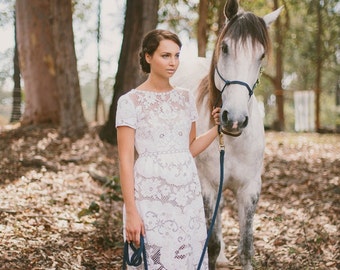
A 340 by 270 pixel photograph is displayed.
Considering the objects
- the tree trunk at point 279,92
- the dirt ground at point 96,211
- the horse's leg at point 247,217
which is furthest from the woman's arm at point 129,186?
the tree trunk at point 279,92

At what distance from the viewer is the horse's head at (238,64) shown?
2.60 m

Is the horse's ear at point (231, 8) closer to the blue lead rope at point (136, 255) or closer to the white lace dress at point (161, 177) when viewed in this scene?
the white lace dress at point (161, 177)

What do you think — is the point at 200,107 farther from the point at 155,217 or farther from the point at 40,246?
the point at 40,246

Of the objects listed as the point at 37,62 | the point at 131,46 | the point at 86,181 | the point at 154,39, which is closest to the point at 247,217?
the point at 154,39

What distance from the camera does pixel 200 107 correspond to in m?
3.68

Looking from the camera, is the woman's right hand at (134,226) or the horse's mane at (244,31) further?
the horse's mane at (244,31)

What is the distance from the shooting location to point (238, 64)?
9.08ft

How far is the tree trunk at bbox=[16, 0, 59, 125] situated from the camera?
1096cm

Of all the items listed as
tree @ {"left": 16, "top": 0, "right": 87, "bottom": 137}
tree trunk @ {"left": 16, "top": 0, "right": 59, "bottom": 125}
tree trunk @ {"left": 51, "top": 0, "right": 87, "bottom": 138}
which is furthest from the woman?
tree trunk @ {"left": 16, "top": 0, "right": 59, "bottom": 125}

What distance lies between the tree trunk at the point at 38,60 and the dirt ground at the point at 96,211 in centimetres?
229

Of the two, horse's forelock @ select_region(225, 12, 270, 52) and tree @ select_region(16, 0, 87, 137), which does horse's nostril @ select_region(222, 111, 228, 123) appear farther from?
tree @ select_region(16, 0, 87, 137)

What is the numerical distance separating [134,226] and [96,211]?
2.88 m

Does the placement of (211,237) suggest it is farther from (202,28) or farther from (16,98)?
(16,98)

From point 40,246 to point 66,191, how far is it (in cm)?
186
